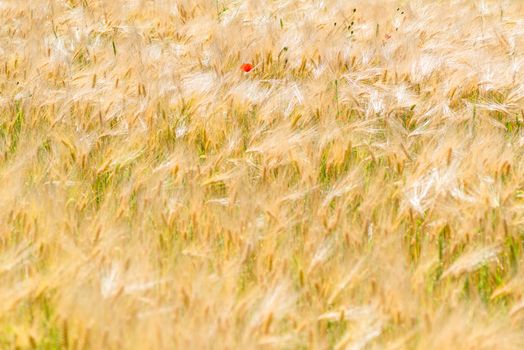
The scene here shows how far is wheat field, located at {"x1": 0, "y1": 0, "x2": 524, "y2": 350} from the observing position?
1.54 m

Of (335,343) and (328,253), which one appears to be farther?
(328,253)

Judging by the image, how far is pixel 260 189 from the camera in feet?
7.17

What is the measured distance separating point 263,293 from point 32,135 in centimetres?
112

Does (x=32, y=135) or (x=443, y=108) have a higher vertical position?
(x=32, y=135)

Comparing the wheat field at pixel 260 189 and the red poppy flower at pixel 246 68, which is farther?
the red poppy flower at pixel 246 68

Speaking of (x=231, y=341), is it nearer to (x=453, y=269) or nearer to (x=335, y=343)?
(x=335, y=343)

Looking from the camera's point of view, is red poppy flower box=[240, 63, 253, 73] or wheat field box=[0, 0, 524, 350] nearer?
wheat field box=[0, 0, 524, 350]

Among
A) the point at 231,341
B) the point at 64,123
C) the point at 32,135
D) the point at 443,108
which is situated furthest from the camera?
the point at 443,108

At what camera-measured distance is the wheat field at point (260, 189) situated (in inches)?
60.7

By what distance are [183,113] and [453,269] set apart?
1.35 m

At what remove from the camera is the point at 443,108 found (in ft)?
9.25

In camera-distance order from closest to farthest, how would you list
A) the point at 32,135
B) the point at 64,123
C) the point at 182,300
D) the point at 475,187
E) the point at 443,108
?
the point at 182,300 < the point at 475,187 < the point at 32,135 < the point at 64,123 < the point at 443,108

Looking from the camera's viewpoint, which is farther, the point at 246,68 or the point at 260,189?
the point at 246,68

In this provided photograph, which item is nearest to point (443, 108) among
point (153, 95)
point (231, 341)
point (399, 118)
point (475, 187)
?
point (399, 118)
